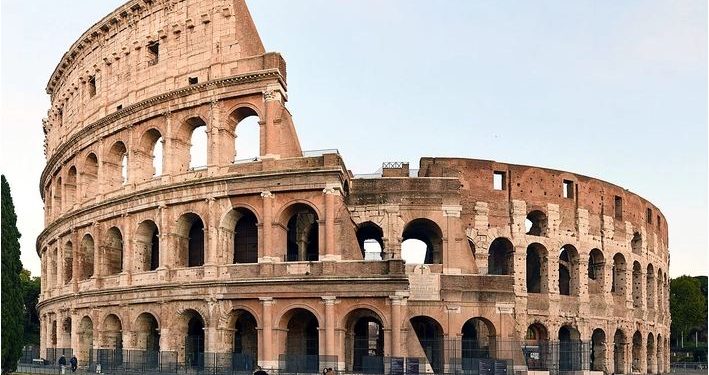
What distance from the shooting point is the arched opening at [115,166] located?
3132cm

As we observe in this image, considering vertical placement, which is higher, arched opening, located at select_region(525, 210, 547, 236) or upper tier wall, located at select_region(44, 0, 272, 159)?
upper tier wall, located at select_region(44, 0, 272, 159)

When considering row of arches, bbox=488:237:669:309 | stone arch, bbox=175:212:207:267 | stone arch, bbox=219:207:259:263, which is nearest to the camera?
stone arch, bbox=219:207:259:263

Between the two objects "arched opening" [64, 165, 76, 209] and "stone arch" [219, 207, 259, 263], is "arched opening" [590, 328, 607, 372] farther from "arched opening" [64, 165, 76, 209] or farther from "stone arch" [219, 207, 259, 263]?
"arched opening" [64, 165, 76, 209]

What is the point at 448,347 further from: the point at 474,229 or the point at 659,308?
the point at 659,308

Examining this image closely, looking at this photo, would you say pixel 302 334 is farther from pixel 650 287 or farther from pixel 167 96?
pixel 650 287

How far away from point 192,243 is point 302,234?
4382 millimetres

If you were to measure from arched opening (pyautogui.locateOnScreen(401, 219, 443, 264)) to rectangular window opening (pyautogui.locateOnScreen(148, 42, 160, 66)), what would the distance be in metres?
11.4

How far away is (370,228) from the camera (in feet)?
101

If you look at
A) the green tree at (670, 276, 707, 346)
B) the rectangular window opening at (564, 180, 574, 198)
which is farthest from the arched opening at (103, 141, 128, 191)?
the green tree at (670, 276, 707, 346)

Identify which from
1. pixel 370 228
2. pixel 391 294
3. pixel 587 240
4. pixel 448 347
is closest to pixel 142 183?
pixel 370 228

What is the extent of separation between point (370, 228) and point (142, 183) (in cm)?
857

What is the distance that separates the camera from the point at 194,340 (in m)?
28.4

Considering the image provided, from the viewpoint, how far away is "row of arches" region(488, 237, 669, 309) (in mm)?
33344

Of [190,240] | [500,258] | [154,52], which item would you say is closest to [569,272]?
[500,258]
